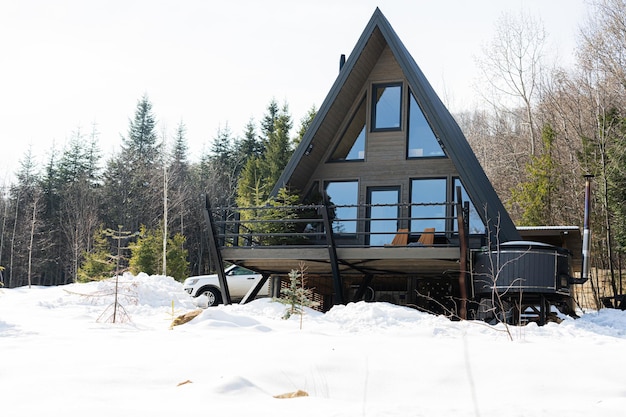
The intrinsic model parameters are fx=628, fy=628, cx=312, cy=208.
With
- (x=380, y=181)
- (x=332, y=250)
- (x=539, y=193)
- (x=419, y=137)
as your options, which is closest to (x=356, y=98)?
(x=419, y=137)

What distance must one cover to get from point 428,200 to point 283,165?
22.0m

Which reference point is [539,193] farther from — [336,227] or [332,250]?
[332,250]

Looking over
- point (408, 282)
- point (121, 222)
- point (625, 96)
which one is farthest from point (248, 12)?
point (121, 222)

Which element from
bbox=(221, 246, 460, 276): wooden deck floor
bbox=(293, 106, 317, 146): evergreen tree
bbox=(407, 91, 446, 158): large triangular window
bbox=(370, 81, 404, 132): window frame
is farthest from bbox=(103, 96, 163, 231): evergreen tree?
bbox=(407, 91, 446, 158): large triangular window

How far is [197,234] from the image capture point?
4231 centimetres

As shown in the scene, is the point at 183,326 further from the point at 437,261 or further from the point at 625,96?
the point at 625,96

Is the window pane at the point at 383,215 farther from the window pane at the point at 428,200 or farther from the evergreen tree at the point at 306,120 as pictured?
the evergreen tree at the point at 306,120

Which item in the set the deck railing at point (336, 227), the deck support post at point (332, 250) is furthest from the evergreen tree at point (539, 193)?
the deck support post at point (332, 250)

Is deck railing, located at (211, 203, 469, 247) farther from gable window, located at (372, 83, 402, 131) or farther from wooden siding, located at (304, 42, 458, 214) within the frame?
gable window, located at (372, 83, 402, 131)

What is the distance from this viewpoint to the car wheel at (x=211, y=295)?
1712 centimetres

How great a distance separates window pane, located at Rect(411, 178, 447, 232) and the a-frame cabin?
23mm

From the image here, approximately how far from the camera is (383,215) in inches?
595

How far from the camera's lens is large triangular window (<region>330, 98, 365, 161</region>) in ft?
51.2

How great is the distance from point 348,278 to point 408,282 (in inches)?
61.6
